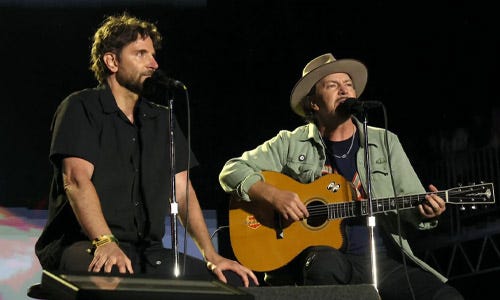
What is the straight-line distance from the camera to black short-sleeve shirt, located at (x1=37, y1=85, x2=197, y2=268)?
3381 mm

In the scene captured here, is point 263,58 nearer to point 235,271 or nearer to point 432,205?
point 432,205

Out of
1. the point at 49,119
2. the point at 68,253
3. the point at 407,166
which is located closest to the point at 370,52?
the point at 407,166

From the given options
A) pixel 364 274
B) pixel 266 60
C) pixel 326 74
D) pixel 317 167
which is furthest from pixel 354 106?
pixel 266 60

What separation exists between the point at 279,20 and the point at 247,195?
1631 millimetres

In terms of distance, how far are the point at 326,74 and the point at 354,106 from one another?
56 centimetres

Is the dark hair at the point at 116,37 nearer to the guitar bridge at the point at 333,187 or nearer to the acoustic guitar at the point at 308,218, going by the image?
the acoustic guitar at the point at 308,218

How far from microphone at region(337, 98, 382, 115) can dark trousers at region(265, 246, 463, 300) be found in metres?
0.70

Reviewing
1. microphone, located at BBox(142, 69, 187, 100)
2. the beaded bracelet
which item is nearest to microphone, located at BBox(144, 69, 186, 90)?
microphone, located at BBox(142, 69, 187, 100)

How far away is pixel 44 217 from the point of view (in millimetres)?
4535

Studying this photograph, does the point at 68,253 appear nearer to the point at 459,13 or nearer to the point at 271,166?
the point at 271,166

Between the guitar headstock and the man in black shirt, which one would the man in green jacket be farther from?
the man in black shirt

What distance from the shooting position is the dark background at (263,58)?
4.73 meters

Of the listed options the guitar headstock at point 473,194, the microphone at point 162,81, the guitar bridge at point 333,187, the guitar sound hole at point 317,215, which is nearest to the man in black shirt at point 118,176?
the microphone at point 162,81

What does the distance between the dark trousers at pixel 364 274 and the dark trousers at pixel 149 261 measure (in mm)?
491
